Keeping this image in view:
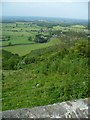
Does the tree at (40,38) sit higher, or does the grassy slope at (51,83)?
the tree at (40,38)

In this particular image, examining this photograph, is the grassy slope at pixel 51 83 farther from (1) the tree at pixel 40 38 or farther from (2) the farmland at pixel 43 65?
(1) the tree at pixel 40 38

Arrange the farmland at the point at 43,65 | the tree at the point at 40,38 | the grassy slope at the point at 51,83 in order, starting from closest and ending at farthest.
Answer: the grassy slope at the point at 51,83, the farmland at the point at 43,65, the tree at the point at 40,38

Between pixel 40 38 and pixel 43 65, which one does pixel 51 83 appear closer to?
pixel 43 65

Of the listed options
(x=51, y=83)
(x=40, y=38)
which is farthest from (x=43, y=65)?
(x=51, y=83)

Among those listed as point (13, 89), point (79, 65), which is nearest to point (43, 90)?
point (13, 89)

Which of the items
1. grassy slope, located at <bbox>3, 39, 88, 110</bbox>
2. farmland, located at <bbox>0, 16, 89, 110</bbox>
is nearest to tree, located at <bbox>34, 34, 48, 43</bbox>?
farmland, located at <bbox>0, 16, 89, 110</bbox>

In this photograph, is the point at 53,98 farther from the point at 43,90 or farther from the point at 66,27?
the point at 66,27

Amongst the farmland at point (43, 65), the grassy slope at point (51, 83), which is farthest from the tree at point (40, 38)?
the grassy slope at point (51, 83)

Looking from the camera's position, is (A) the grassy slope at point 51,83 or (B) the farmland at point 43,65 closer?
(A) the grassy slope at point 51,83
